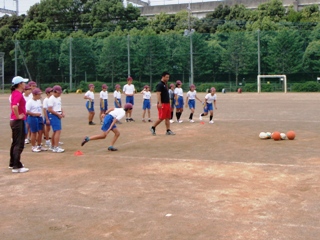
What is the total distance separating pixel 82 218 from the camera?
6430mm

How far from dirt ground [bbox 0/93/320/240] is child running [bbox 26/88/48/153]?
1.15 feet

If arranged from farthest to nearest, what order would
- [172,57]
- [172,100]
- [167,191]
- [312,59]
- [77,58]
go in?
1. [77,58]
2. [172,57]
3. [312,59]
4. [172,100]
5. [167,191]

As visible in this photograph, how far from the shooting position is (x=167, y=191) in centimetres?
772

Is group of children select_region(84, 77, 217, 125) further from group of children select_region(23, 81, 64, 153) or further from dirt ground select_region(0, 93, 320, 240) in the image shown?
group of children select_region(23, 81, 64, 153)

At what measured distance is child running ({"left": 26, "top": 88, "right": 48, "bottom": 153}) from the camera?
12.0 meters

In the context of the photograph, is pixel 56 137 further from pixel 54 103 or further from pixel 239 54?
pixel 239 54

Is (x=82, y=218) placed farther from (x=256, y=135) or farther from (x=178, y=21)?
(x=178, y=21)

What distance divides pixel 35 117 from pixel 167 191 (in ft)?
18.3

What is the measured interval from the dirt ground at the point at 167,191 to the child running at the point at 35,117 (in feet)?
1.15

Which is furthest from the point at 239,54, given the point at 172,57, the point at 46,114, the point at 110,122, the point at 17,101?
the point at 17,101

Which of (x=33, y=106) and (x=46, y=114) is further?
(x=46, y=114)

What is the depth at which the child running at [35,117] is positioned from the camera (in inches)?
473

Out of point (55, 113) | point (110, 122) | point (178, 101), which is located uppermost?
point (178, 101)

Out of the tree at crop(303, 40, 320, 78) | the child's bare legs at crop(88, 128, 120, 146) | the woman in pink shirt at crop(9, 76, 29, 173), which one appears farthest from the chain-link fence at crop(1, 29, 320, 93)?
the woman in pink shirt at crop(9, 76, 29, 173)
